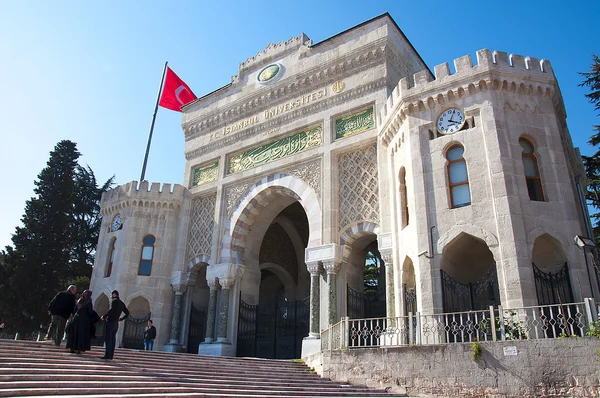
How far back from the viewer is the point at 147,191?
61.1ft

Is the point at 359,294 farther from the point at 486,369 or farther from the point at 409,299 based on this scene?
the point at 486,369

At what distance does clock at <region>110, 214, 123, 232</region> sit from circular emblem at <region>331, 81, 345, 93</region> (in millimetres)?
9561

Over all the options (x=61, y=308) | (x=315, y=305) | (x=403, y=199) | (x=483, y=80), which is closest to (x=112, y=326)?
(x=61, y=308)

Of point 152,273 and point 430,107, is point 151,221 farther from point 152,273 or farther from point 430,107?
point 430,107

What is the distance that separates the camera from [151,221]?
18406 millimetres

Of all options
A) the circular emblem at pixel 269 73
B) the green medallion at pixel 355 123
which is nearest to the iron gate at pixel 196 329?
the green medallion at pixel 355 123

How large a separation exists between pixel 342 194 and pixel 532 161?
5451 millimetres

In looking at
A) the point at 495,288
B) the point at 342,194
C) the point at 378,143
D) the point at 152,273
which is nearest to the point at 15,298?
the point at 152,273

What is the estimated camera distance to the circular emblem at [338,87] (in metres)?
15.9

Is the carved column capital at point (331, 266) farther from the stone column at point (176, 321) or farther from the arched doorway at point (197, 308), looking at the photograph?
the stone column at point (176, 321)

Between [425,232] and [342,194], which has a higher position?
[342,194]

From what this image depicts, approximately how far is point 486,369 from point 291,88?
11.8 m

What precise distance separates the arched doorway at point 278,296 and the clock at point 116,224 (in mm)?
5504

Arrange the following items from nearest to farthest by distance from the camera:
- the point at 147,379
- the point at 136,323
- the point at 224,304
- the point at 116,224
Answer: the point at 147,379, the point at 224,304, the point at 136,323, the point at 116,224
